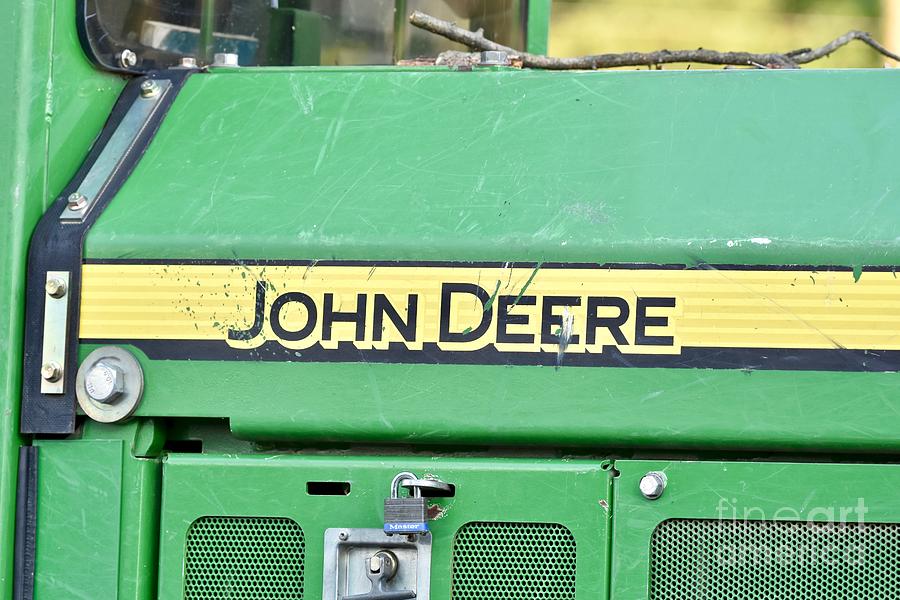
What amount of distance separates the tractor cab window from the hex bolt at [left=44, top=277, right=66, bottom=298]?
420 mm

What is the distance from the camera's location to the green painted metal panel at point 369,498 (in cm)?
184

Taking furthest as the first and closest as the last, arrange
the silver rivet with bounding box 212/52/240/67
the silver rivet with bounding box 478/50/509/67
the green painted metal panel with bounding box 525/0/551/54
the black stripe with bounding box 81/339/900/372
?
the green painted metal panel with bounding box 525/0/551/54 → the silver rivet with bounding box 212/52/240/67 → the silver rivet with bounding box 478/50/509/67 → the black stripe with bounding box 81/339/900/372

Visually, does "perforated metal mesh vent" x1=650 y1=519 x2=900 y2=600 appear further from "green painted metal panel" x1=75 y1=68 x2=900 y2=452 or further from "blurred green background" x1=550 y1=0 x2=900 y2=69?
"blurred green background" x1=550 y1=0 x2=900 y2=69

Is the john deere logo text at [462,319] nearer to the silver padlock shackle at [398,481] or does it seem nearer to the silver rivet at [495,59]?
the silver padlock shackle at [398,481]

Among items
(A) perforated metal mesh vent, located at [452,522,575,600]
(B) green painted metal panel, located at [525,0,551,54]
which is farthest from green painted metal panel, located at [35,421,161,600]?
(B) green painted metal panel, located at [525,0,551,54]

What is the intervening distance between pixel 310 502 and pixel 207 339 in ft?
0.97

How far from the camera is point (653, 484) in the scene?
5.95ft

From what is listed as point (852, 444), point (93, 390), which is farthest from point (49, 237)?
point (852, 444)

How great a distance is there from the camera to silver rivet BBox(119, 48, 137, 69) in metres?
2.18

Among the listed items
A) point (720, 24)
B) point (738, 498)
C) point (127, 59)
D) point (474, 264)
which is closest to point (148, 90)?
point (127, 59)

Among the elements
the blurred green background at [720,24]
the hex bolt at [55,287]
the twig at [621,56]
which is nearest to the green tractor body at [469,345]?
the hex bolt at [55,287]

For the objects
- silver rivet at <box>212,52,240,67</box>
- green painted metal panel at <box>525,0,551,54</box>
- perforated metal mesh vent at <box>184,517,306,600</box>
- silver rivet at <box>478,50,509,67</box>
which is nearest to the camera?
perforated metal mesh vent at <box>184,517,306,600</box>

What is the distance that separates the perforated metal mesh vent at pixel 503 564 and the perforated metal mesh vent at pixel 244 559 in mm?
244

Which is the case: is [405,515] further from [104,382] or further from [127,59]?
[127,59]
